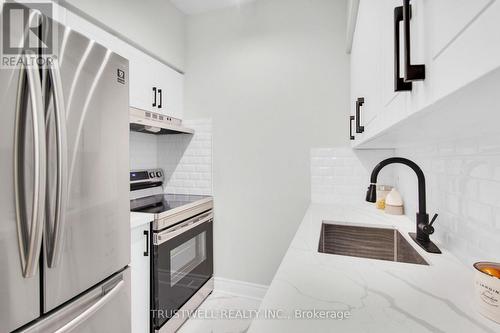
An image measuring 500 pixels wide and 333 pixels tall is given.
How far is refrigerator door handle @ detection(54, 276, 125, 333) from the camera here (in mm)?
855

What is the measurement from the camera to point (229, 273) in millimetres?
2207

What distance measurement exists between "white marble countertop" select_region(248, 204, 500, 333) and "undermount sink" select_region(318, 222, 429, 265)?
0.94 ft

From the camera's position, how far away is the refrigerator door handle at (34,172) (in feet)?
2.35

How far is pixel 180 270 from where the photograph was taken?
1.77 meters

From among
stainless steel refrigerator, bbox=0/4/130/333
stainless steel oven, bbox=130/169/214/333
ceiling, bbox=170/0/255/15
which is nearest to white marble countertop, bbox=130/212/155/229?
stainless steel oven, bbox=130/169/214/333

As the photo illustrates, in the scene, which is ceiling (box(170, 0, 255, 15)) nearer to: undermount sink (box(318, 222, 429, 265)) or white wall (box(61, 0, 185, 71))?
white wall (box(61, 0, 185, 71))

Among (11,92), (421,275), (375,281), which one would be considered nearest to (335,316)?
(375,281)

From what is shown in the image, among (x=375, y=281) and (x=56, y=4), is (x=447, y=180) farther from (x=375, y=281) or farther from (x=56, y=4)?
(x=56, y=4)

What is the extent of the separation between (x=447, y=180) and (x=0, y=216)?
1.57 m

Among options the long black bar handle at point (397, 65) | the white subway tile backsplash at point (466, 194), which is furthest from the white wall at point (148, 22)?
the white subway tile backsplash at point (466, 194)

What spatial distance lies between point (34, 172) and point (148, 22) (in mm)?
1587

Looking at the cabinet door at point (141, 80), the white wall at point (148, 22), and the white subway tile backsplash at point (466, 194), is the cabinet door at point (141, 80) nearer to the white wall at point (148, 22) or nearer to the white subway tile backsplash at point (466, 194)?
the white wall at point (148, 22)

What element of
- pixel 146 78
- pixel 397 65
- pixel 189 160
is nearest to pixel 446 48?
pixel 397 65

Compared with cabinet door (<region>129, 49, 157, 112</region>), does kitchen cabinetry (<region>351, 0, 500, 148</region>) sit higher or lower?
lower
